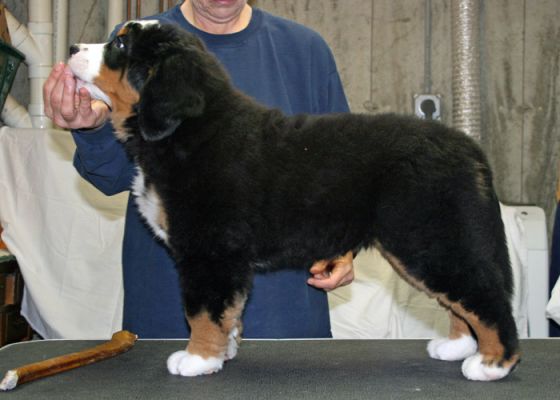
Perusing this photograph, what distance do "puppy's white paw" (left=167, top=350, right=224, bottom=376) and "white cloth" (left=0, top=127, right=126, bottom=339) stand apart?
3098mm

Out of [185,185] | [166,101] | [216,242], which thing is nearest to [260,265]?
[216,242]

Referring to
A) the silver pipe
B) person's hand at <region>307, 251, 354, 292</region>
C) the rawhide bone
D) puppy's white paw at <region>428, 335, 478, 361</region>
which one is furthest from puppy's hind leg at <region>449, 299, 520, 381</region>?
the silver pipe

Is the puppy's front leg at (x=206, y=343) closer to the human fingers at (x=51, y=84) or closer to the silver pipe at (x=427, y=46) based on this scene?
the human fingers at (x=51, y=84)

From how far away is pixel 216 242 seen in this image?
7.64 feet

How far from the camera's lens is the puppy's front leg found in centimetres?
235

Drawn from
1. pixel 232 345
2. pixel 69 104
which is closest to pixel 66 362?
pixel 232 345

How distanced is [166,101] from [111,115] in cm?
41

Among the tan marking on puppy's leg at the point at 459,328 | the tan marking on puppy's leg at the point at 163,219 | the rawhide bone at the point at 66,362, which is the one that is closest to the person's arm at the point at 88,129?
the tan marking on puppy's leg at the point at 163,219

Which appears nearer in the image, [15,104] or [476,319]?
[476,319]

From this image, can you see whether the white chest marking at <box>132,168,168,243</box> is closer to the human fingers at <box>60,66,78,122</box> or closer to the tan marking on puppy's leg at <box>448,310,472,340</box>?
the human fingers at <box>60,66,78,122</box>

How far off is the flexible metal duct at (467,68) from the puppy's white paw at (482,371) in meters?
3.66

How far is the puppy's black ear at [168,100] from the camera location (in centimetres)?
229

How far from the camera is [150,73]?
2391mm

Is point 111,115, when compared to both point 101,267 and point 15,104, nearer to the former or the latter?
point 101,267
